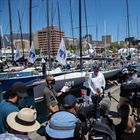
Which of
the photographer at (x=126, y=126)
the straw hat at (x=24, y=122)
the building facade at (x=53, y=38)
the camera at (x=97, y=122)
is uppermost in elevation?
the building facade at (x=53, y=38)

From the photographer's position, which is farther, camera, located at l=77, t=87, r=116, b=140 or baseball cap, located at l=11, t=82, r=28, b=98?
baseball cap, located at l=11, t=82, r=28, b=98

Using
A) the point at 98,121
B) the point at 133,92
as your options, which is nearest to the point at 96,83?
the point at 133,92

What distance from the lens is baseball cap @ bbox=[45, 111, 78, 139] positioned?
181 centimetres

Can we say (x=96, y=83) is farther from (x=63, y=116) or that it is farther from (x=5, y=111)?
(x=63, y=116)

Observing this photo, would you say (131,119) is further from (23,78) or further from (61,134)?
(23,78)

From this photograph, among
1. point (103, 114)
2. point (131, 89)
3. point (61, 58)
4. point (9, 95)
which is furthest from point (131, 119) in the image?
point (61, 58)

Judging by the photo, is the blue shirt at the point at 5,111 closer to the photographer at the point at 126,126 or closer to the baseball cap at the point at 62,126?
the baseball cap at the point at 62,126

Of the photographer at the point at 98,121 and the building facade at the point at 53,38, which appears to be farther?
the building facade at the point at 53,38

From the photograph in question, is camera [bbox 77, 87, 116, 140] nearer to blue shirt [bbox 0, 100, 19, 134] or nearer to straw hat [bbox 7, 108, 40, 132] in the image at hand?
straw hat [bbox 7, 108, 40, 132]

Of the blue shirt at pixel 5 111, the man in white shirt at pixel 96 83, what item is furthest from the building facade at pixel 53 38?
the blue shirt at pixel 5 111

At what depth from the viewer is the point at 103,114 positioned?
3.42 meters

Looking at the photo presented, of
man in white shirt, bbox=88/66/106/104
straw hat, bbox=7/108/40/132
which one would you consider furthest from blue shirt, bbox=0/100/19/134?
man in white shirt, bbox=88/66/106/104

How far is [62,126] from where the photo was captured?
71.8 inches

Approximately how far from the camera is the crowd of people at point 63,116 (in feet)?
6.08
